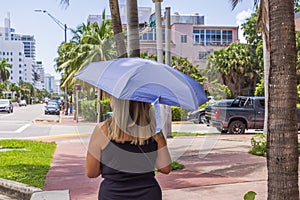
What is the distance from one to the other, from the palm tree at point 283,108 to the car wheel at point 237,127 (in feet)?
53.3

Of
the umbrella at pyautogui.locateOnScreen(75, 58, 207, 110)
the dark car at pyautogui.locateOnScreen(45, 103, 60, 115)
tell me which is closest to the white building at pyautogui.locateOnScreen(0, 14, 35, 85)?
the dark car at pyautogui.locateOnScreen(45, 103, 60, 115)

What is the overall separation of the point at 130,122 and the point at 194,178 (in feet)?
19.0

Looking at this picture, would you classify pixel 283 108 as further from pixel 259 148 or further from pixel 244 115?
pixel 244 115

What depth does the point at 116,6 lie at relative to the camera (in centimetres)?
930

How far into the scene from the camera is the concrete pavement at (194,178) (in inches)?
273

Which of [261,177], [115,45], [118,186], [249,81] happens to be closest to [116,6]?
[115,45]

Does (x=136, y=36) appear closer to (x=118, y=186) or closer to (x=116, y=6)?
(x=116, y=6)

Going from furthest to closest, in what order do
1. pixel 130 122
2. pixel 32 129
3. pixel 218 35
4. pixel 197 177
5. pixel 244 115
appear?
pixel 218 35 → pixel 32 129 → pixel 244 115 → pixel 197 177 → pixel 130 122

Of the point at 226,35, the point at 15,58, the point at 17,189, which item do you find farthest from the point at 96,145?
the point at 15,58

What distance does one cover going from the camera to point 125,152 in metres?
2.85

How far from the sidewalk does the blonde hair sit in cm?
252

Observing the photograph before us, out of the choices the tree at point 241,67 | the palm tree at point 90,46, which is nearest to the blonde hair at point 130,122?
the palm tree at point 90,46

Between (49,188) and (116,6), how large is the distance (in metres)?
4.14

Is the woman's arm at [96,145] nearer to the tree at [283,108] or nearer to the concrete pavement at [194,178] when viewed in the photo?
the tree at [283,108]
